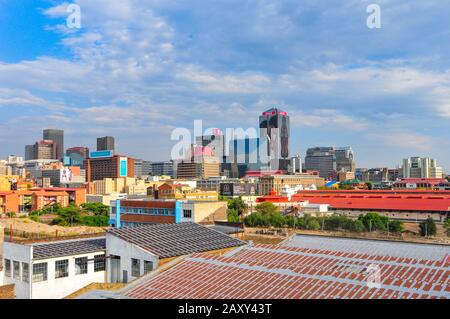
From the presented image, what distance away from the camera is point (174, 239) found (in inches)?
790

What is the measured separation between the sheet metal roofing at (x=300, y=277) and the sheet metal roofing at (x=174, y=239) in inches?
53.9

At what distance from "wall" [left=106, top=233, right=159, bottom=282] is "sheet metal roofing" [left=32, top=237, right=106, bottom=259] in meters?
1.30

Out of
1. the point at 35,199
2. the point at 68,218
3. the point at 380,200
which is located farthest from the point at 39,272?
the point at 35,199

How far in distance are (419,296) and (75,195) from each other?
92.3m

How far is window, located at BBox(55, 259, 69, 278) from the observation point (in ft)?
66.4

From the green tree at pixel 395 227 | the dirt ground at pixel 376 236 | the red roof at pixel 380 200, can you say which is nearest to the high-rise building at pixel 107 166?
Result: the red roof at pixel 380 200

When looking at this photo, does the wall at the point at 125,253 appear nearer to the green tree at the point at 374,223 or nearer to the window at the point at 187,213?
the window at the point at 187,213

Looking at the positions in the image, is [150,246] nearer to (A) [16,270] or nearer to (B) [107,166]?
(A) [16,270]

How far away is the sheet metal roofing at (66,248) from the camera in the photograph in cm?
2019

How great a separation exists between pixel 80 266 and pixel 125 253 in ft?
10.7

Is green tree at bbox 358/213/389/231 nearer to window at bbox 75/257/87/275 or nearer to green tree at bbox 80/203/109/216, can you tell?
window at bbox 75/257/87/275

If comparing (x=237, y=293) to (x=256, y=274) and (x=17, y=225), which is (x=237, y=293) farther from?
(x=17, y=225)

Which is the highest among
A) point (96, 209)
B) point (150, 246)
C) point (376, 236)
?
point (150, 246)

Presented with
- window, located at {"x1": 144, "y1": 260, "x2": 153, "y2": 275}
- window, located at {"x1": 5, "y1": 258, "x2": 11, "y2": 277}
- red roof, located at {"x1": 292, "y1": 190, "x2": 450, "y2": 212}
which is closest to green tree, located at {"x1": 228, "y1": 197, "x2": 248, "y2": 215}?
red roof, located at {"x1": 292, "y1": 190, "x2": 450, "y2": 212}
